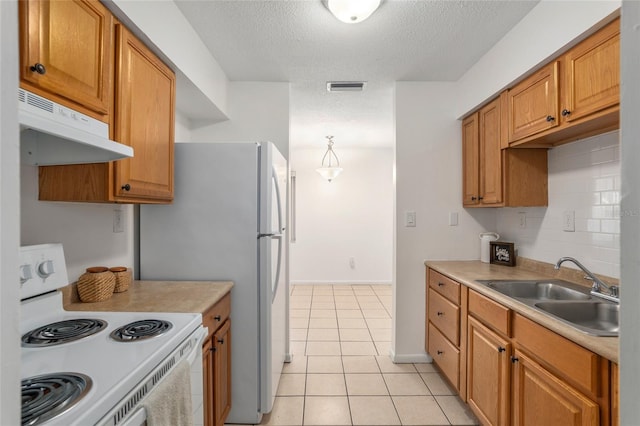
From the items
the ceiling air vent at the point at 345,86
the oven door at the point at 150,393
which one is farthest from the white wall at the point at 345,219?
the oven door at the point at 150,393

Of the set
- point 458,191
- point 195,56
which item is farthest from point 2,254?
point 458,191

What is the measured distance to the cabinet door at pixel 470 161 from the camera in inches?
103

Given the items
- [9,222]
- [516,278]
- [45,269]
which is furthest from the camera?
[516,278]

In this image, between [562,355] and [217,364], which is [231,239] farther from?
[562,355]

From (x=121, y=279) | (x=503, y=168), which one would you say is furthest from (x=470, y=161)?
(x=121, y=279)

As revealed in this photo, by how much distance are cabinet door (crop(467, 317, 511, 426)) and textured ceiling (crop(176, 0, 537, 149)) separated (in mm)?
1807

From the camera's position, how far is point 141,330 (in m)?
1.14

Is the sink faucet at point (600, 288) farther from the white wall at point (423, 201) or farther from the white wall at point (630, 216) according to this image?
the white wall at point (630, 216)

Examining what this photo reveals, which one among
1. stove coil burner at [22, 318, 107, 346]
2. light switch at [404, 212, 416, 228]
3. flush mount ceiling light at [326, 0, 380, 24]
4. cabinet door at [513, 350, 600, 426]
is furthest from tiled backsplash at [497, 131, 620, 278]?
stove coil burner at [22, 318, 107, 346]

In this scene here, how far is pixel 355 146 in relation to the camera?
5.49 metres

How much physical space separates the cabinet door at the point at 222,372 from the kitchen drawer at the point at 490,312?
1441 millimetres

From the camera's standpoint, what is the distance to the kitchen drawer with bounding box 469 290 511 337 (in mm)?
1615

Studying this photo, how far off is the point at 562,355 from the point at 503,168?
1.39 m

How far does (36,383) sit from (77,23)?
1145mm
